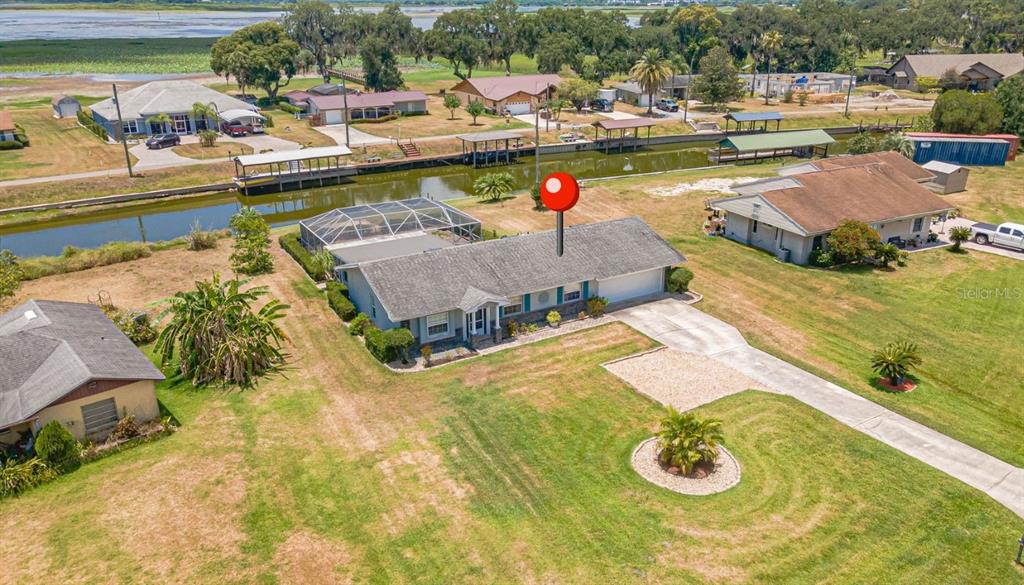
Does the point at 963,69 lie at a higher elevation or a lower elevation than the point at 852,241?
higher

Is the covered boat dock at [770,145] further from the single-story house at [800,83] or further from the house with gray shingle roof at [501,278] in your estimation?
the single-story house at [800,83]

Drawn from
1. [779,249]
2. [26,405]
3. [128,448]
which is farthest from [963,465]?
[26,405]

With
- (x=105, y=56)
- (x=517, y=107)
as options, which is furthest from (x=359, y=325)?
(x=105, y=56)

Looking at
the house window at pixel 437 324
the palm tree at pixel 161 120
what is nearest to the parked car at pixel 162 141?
the palm tree at pixel 161 120

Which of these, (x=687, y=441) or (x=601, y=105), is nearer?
(x=687, y=441)

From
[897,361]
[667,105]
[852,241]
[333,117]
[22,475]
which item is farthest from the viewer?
[667,105]

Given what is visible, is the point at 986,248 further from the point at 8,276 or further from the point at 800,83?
the point at 800,83

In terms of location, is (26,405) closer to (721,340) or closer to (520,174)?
(721,340)

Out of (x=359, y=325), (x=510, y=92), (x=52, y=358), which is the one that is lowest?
(x=359, y=325)
